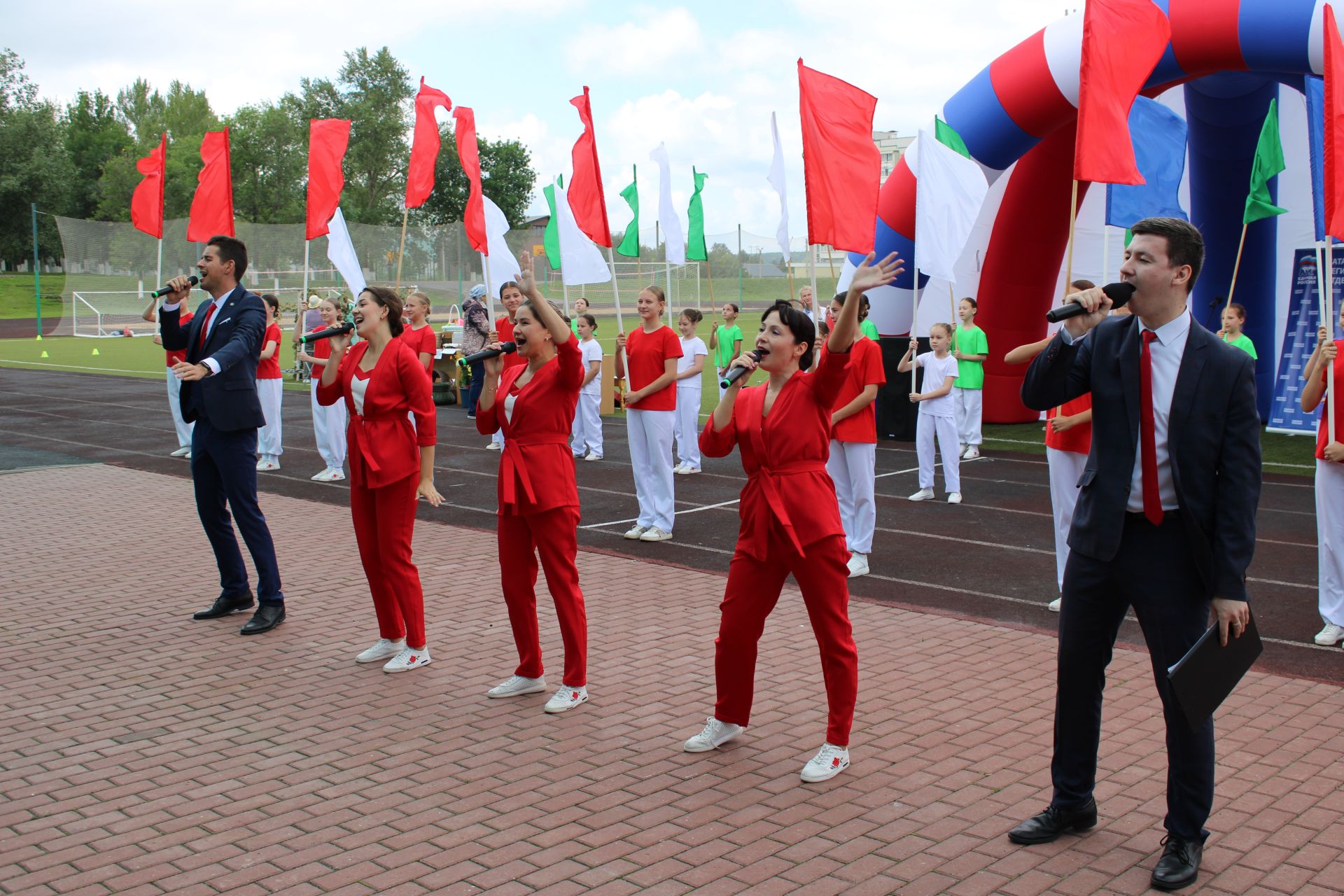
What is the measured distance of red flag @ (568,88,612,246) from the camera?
11672 millimetres

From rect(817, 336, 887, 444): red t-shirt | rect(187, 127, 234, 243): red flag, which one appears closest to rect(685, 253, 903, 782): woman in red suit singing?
rect(817, 336, 887, 444): red t-shirt

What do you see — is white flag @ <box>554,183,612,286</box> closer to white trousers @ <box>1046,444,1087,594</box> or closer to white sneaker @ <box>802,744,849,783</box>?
white trousers @ <box>1046,444,1087,594</box>

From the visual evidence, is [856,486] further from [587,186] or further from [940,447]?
[587,186]

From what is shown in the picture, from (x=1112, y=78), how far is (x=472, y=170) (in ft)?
19.7

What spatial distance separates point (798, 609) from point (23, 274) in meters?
71.8

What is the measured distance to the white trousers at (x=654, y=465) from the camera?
9.53m

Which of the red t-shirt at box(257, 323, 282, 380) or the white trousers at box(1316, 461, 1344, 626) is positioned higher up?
the red t-shirt at box(257, 323, 282, 380)

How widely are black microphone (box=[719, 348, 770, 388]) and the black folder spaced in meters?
1.83

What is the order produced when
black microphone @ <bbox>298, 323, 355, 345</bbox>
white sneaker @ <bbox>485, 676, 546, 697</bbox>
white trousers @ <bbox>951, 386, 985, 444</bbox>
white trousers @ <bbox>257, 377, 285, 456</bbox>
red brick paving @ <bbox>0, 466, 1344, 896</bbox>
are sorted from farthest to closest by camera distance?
white trousers @ <bbox>951, 386, 985, 444</bbox> < white trousers @ <bbox>257, 377, 285, 456</bbox> < black microphone @ <bbox>298, 323, 355, 345</bbox> < white sneaker @ <bbox>485, 676, 546, 697</bbox> < red brick paving @ <bbox>0, 466, 1344, 896</bbox>

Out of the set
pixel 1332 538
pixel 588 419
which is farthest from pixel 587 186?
pixel 1332 538

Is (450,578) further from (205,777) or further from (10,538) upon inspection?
(10,538)

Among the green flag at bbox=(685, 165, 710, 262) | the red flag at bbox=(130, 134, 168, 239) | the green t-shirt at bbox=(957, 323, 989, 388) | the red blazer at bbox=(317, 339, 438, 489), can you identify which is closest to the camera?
the red blazer at bbox=(317, 339, 438, 489)

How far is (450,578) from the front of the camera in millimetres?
8102

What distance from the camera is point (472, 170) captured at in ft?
36.2
